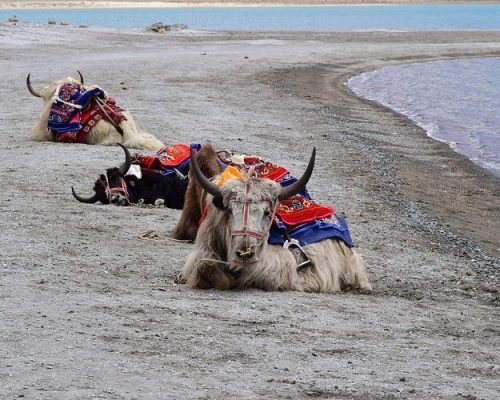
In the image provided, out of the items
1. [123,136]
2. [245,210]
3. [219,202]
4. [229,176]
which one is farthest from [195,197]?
[123,136]

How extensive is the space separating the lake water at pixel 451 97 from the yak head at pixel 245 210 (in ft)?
28.3

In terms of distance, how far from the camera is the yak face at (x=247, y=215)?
6.45 meters

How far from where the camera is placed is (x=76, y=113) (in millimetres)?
12570

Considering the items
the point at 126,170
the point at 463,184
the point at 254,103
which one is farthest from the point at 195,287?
the point at 254,103

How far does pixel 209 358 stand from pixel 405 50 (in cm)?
3230

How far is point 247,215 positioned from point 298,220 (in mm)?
569

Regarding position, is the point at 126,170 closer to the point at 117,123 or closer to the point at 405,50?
the point at 117,123

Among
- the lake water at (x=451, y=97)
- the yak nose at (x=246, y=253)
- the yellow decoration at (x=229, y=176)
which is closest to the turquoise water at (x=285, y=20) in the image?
the lake water at (x=451, y=97)

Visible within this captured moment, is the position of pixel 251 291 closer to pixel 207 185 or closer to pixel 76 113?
pixel 207 185

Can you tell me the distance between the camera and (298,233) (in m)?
6.93

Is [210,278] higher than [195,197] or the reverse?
the reverse

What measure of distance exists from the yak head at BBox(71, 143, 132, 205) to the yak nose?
2.89 meters

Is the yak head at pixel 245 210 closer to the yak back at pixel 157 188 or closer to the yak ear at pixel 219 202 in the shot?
the yak ear at pixel 219 202

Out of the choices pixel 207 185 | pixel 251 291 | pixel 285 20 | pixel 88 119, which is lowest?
pixel 285 20
